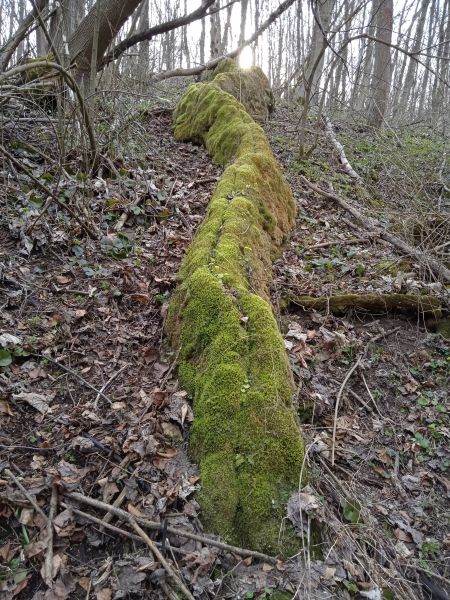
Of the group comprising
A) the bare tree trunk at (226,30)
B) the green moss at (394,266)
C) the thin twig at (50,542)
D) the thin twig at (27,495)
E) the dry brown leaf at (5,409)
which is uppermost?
the bare tree trunk at (226,30)

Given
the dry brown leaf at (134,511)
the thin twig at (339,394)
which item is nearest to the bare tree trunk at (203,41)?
the thin twig at (339,394)

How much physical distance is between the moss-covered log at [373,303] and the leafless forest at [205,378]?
0.07 feet

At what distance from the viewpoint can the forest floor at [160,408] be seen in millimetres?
1979

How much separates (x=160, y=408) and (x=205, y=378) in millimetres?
368

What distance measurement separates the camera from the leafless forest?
202cm

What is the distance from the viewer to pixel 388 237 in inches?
222

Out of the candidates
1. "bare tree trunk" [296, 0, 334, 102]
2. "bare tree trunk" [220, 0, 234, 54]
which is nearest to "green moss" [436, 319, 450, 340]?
"bare tree trunk" [296, 0, 334, 102]

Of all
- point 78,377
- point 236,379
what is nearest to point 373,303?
point 236,379

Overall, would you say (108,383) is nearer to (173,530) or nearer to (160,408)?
(160,408)

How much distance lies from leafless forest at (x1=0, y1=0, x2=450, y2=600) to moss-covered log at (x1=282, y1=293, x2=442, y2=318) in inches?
0.8

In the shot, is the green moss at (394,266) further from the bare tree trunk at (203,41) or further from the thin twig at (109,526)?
Answer: the bare tree trunk at (203,41)

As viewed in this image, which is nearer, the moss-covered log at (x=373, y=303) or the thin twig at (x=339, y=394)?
the thin twig at (x=339, y=394)

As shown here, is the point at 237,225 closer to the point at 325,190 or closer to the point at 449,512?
the point at 449,512

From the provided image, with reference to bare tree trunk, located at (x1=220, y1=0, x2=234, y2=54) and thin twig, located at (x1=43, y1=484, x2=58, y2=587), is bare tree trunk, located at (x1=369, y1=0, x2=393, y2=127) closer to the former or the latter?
bare tree trunk, located at (x1=220, y1=0, x2=234, y2=54)
